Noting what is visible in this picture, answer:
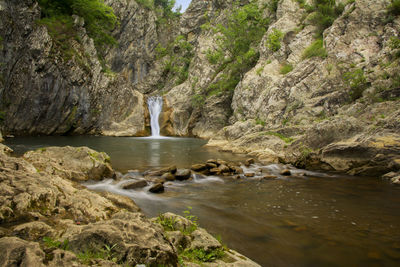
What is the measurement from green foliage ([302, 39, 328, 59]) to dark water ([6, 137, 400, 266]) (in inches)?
635

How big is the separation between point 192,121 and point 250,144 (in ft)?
72.1

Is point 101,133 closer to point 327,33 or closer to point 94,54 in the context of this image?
point 94,54

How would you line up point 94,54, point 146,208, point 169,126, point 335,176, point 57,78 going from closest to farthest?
point 146,208 < point 335,176 < point 57,78 < point 94,54 < point 169,126

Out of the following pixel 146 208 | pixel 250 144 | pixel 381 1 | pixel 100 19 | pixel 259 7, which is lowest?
pixel 146 208

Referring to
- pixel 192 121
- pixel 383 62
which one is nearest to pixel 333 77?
pixel 383 62

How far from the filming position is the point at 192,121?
127 ft

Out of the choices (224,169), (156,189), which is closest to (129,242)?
(156,189)

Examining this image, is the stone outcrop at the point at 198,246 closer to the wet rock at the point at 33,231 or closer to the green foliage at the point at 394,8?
the wet rock at the point at 33,231

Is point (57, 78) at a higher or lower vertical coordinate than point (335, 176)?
higher

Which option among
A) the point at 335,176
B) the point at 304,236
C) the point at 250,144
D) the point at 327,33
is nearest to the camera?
the point at 304,236

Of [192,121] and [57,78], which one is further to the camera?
[192,121]

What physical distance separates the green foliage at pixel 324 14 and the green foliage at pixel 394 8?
5.62 meters

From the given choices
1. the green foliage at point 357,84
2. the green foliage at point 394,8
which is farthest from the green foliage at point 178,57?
the green foliage at point 357,84

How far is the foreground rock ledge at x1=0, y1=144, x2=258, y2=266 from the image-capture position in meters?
2.16
